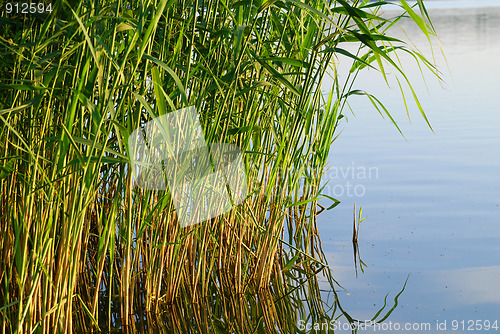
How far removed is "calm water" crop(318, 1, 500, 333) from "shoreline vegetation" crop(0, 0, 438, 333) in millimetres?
213

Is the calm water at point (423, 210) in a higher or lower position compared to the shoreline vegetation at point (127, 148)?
lower

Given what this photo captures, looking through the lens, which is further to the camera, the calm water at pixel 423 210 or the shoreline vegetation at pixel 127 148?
the calm water at pixel 423 210

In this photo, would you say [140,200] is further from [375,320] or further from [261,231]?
[375,320]

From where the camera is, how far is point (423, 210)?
332 centimetres

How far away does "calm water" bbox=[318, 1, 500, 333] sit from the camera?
2.33 metres

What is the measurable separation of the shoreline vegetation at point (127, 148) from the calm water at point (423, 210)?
21 centimetres

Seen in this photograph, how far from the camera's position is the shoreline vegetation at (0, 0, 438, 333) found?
4.85ft

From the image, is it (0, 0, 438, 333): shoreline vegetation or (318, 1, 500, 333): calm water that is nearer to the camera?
(0, 0, 438, 333): shoreline vegetation

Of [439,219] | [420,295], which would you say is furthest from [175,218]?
[439,219]

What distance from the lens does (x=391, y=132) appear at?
5.30m

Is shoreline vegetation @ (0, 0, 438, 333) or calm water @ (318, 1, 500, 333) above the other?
shoreline vegetation @ (0, 0, 438, 333)

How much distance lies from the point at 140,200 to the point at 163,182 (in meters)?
0.11

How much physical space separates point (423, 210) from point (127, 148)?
2.24 m

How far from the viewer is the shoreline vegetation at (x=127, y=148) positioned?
1.48m
